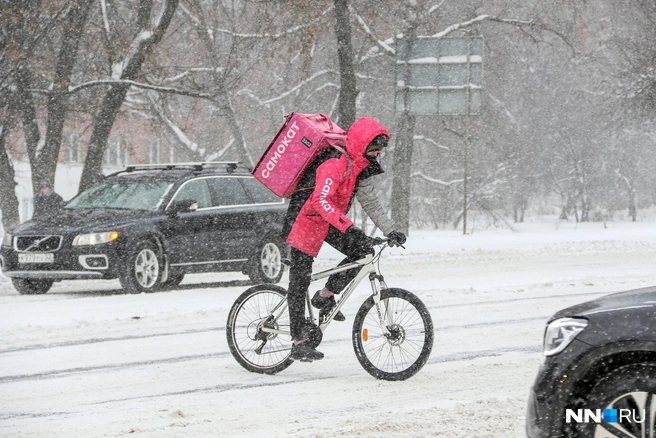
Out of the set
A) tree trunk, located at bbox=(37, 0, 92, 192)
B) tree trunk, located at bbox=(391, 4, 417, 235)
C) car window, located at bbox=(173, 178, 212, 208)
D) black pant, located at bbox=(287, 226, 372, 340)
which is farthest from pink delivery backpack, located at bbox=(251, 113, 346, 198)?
tree trunk, located at bbox=(391, 4, 417, 235)

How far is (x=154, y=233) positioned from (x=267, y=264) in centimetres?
196

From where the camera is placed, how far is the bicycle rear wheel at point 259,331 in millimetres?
7684

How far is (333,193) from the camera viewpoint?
702 centimetres

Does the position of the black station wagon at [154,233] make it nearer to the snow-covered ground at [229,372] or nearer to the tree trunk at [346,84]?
the snow-covered ground at [229,372]

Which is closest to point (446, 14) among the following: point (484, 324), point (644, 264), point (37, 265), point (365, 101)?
point (365, 101)

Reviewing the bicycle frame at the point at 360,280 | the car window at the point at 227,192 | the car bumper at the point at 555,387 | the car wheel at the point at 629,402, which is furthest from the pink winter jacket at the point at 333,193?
the car window at the point at 227,192

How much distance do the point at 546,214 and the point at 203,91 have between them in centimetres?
4214

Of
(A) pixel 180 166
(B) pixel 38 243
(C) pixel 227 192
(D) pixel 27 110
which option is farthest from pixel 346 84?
(B) pixel 38 243

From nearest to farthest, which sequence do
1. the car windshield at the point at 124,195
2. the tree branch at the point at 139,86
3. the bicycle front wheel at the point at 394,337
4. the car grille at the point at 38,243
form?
the bicycle front wheel at the point at 394,337
the car grille at the point at 38,243
the car windshield at the point at 124,195
the tree branch at the point at 139,86

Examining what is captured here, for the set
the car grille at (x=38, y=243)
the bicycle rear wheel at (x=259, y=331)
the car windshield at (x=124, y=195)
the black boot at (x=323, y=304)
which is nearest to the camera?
the black boot at (x=323, y=304)

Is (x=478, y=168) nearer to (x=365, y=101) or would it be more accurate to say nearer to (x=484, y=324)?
(x=365, y=101)

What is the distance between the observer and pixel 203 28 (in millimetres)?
31359

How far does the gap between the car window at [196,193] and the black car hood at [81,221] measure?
67 cm

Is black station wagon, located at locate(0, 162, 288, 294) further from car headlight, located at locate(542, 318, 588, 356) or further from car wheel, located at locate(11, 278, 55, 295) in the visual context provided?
car headlight, located at locate(542, 318, 588, 356)
